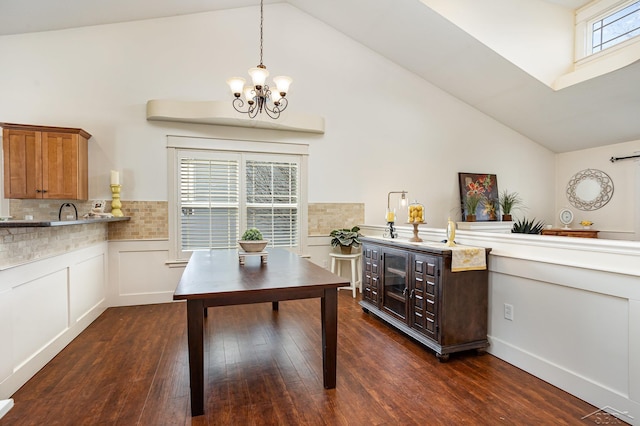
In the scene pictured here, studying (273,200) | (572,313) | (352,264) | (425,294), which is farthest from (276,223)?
(572,313)

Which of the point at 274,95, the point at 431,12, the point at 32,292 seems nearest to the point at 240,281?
the point at 32,292

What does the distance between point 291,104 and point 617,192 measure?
18.6 ft

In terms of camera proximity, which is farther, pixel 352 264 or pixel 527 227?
pixel 527 227

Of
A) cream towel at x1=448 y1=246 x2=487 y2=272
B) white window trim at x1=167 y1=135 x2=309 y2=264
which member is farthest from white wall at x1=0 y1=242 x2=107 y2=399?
cream towel at x1=448 y1=246 x2=487 y2=272

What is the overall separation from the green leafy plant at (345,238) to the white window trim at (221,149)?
0.47m

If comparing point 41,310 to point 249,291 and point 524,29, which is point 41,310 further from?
point 524,29

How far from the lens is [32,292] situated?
243 cm

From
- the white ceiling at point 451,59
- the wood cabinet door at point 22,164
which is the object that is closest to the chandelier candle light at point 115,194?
the wood cabinet door at point 22,164

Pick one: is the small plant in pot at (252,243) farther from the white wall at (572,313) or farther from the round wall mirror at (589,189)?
the round wall mirror at (589,189)

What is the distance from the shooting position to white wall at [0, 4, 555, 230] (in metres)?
4.00

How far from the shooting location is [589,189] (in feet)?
18.9

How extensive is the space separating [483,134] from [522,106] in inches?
31.8

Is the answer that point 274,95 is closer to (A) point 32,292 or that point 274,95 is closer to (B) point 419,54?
(A) point 32,292

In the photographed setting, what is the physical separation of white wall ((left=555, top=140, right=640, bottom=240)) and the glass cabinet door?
15.0 feet
